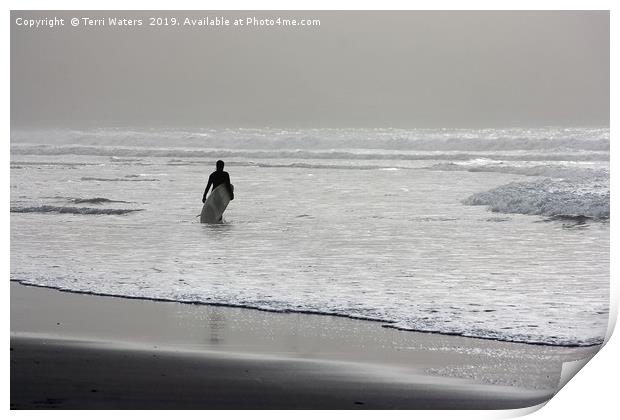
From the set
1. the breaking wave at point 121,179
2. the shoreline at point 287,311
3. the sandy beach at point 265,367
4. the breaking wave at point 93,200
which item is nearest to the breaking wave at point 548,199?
the shoreline at point 287,311

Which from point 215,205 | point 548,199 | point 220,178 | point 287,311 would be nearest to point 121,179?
point 215,205

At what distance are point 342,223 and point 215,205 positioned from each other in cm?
89

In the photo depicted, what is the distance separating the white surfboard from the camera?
6.26 metres

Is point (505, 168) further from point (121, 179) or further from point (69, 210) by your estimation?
point (69, 210)

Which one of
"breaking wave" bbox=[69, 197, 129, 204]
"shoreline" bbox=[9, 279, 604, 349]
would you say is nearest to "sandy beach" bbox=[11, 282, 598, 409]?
"shoreline" bbox=[9, 279, 604, 349]

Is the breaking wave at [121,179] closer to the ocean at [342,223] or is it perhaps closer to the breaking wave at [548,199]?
the ocean at [342,223]

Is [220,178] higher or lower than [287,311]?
higher

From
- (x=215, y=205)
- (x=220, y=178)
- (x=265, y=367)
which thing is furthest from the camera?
(x=215, y=205)

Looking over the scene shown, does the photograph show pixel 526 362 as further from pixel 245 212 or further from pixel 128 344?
pixel 245 212

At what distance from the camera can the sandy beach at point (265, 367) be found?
4090 mm

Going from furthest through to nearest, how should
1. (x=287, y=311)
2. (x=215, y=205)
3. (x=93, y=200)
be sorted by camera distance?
(x=93, y=200), (x=215, y=205), (x=287, y=311)

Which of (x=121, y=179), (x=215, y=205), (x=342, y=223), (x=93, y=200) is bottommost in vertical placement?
(x=342, y=223)

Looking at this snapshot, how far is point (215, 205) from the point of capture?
6.33 meters

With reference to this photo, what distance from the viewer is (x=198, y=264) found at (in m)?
5.62
